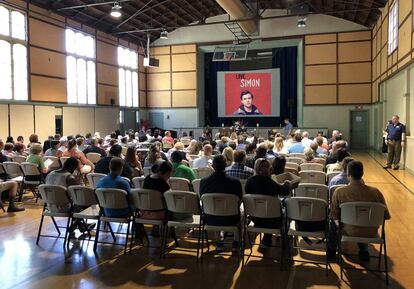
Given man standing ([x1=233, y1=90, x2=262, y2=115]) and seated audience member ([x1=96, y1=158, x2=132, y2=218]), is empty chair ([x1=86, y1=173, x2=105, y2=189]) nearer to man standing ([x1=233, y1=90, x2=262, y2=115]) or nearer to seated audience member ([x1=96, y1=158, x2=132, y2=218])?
seated audience member ([x1=96, y1=158, x2=132, y2=218])

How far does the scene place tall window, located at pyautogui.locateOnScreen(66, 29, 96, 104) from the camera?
16344 mm

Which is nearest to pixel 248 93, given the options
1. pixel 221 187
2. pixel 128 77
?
pixel 128 77

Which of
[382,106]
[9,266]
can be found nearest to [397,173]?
[382,106]

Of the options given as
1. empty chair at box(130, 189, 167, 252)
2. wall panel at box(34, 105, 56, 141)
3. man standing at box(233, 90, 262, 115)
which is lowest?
empty chair at box(130, 189, 167, 252)

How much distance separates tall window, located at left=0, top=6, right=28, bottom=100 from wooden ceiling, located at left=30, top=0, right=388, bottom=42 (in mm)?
1452

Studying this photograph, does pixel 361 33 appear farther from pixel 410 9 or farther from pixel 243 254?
pixel 243 254

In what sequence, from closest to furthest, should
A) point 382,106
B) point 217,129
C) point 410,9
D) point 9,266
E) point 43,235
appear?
point 9,266 < point 43,235 < point 410,9 < point 382,106 < point 217,129

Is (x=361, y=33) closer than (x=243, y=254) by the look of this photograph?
No

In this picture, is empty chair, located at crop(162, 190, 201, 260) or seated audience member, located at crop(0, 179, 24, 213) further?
seated audience member, located at crop(0, 179, 24, 213)

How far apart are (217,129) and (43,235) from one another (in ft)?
51.7

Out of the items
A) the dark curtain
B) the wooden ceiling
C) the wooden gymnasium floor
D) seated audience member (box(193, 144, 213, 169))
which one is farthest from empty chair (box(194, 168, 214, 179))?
the dark curtain

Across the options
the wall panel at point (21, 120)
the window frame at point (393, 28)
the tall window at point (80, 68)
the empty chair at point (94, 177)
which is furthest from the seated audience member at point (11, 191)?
the window frame at point (393, 28)

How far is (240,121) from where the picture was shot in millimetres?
21359

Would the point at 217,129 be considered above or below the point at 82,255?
above
